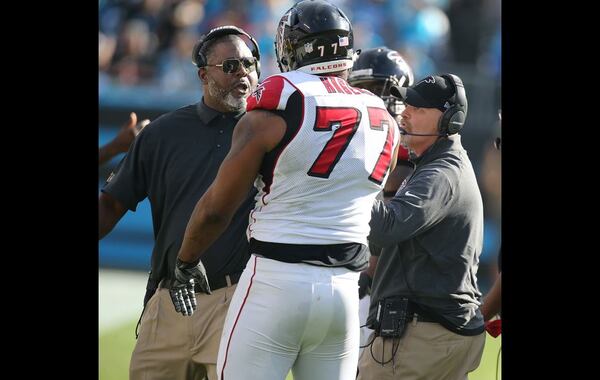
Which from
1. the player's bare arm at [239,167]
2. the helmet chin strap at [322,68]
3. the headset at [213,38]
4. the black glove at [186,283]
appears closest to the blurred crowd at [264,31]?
the headset at [213,38]

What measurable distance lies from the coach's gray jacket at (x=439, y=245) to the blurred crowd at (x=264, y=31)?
26.9ft

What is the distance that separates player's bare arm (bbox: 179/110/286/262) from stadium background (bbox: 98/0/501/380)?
666 centimetres

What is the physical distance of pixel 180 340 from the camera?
16.6ft

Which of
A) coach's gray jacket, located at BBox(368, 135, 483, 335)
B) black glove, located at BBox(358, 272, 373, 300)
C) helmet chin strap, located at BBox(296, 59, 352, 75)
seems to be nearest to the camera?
helmet chin strap, located at BBox(296, 59, 352, 75)

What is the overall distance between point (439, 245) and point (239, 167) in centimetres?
132

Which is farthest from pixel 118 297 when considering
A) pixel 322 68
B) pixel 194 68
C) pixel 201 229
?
pixel 322 68

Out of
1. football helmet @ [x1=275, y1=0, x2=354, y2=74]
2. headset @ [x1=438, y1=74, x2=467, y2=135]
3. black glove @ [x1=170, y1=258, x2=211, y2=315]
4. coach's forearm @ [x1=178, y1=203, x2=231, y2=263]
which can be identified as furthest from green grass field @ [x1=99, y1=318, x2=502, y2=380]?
football helmet @ [x1=275, y1=0, x2=354, y2=74]

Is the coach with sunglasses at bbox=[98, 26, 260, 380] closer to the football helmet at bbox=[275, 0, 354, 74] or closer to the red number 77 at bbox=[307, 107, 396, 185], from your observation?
the football helmet at bbox=[275, 0, 354, 74]

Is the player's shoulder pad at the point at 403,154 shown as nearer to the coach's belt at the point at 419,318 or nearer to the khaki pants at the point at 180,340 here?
the coach's belt at the point at 419,318

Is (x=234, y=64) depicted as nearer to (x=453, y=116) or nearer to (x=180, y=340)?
(x=453, y=116)

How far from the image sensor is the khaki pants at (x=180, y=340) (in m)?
5.01

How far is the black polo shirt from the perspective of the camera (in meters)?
5.05
